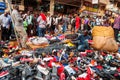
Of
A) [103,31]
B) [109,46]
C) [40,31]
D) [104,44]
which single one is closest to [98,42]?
[104,44]

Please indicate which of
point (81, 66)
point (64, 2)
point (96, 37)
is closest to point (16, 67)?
point (81, 66)

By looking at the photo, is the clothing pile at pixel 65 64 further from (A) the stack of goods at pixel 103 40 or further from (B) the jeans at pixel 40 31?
(B) the jeans at pixel 40 31

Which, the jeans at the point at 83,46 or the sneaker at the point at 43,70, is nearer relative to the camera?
the sneaker at the point at 43,70

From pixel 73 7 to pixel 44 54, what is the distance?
81.1 ft

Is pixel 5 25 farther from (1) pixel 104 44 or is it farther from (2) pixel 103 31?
(1) pixel 104 44

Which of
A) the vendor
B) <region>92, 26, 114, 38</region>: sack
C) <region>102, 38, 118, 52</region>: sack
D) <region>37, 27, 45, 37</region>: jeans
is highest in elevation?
<region>92, 26, 114, 38</region>: sack

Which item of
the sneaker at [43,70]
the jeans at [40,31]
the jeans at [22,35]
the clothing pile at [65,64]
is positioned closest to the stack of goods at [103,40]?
the clothing pile at [65,64]

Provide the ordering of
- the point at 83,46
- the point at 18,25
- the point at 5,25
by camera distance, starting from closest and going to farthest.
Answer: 1. the point at 83,46
2. the point at 18,25
3. the point at 5,25

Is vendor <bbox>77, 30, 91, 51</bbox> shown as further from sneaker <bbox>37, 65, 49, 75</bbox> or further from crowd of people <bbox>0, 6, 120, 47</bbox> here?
crowd of people <bbox>0, 6, 120, 47</bbox>

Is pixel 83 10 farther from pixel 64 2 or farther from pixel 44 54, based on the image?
pixel 44 54

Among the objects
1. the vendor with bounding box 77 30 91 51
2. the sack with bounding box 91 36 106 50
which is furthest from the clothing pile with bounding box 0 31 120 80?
the sack with bounding box 91 36 106 50

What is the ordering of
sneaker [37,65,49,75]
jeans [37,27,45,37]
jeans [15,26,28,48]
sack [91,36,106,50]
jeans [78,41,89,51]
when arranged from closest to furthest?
sneaker [37,65,49,75] < jeans [78,41,89,51] < sack [91,36,106,50] < jeans [15,26,28,48] < jeans [37,27,45,37]

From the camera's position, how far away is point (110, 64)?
8109mm

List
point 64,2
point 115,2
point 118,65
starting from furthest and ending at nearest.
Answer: point 115,2
point 64,2
point 118,65
